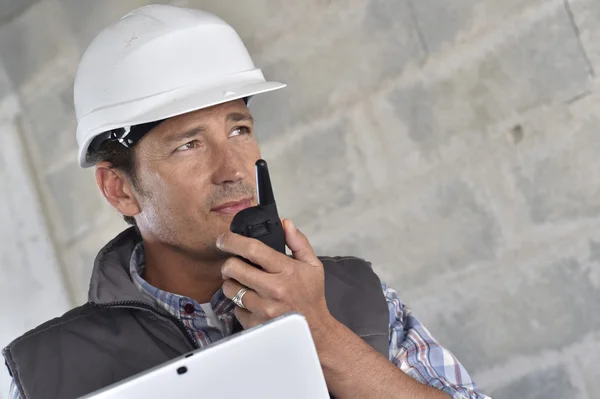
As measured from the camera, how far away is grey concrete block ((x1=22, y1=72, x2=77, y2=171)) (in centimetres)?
245

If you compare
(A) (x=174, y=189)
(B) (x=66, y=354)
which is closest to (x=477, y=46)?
(A) (x=174, y=189)

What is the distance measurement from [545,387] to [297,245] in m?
0.84

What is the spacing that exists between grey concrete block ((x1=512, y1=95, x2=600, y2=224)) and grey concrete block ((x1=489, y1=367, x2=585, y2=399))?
0.35m

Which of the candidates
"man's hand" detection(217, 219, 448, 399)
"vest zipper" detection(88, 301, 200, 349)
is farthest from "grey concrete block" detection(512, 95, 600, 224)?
"vest zipper" detection(88, 301, 200, 349)

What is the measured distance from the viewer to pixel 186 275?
1534 mm

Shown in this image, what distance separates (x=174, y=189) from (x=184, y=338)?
29 cm

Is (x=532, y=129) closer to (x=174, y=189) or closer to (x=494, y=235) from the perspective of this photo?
(x=494, y=235)

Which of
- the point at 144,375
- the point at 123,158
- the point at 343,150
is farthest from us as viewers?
the point at 343,150

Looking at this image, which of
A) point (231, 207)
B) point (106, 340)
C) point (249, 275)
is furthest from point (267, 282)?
point (106, 340)

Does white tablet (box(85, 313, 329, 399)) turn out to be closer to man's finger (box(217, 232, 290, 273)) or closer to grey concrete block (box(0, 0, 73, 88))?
man's finger (box(217, 232, 290, 273))

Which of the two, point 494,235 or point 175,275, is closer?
point 175,275

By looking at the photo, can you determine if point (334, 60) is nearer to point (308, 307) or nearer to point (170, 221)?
point (170, 221)

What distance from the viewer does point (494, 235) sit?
1766mm

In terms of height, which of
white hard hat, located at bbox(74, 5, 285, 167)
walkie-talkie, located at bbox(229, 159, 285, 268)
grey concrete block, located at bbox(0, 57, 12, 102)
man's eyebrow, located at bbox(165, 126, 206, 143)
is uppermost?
grey concrete block, located at bbox(0, 57, 12, 102)
